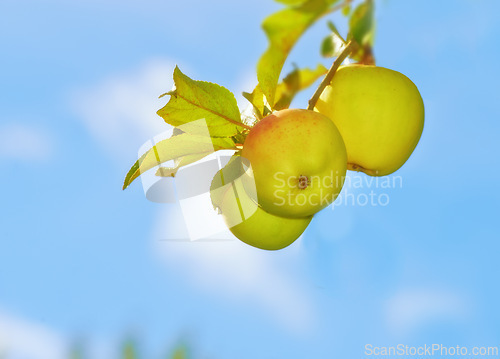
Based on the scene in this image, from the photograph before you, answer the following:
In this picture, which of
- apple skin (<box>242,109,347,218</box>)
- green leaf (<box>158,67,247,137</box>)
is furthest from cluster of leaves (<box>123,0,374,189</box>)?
apple skin (<box>242,109,347,218</box>)

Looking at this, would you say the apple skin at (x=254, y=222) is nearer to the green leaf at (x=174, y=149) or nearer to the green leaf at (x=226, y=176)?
the green leaf at (x=226, y=176)

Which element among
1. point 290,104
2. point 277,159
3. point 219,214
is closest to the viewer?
point 277,159

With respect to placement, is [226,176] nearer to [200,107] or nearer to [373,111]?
[200,107]

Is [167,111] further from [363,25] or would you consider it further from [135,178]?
[363,25]

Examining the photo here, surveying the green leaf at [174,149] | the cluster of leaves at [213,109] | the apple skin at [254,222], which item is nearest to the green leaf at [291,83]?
the cluster of leaves at [213,109]

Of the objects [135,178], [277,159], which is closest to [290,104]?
[277,159]

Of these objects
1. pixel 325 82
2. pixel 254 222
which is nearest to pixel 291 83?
pixel 325 82

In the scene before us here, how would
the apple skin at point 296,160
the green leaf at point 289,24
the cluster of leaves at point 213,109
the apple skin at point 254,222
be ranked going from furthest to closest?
the apple skin at point 254,222 → the cluster of leaves at point 213,109 → the apple skin at point 296,160 → the green leaf at point 289,24
